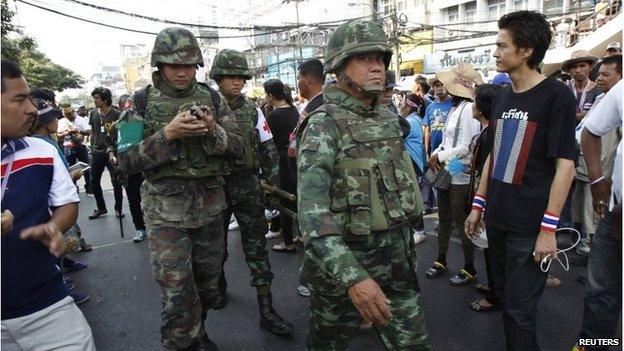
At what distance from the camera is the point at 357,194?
1779 mm

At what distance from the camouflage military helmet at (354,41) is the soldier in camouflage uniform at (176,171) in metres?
0.89

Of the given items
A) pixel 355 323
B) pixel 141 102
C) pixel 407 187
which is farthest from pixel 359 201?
pixel 141 102

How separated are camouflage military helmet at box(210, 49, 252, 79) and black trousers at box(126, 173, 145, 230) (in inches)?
94.6

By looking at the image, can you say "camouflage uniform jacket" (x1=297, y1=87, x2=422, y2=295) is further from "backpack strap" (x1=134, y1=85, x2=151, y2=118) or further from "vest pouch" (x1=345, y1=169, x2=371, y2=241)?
"backpack strap" (x1=134, y1=85, x2=151, y2=118)

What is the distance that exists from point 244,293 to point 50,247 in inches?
98.8

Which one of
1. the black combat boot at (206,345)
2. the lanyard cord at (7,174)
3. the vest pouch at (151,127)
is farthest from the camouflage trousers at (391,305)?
the vest pouch at (151,127)

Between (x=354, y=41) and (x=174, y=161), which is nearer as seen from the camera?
(x=354, y=41)

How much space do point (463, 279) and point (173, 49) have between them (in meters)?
3.03

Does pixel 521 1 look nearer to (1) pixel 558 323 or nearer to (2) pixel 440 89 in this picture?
(2) pixel 440 89

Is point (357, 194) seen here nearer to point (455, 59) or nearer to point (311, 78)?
point (311, 78)

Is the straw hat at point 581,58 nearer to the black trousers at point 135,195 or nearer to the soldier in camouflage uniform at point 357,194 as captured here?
the soldier in camouflage uniform at point 357,194

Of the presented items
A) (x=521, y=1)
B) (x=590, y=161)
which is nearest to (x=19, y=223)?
(x=590, y=161)

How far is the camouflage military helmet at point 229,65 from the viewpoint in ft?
10.9

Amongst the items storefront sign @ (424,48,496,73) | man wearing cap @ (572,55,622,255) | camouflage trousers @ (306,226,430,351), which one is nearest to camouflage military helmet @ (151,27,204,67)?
camouflage trousers @ (306,226,430,351)
